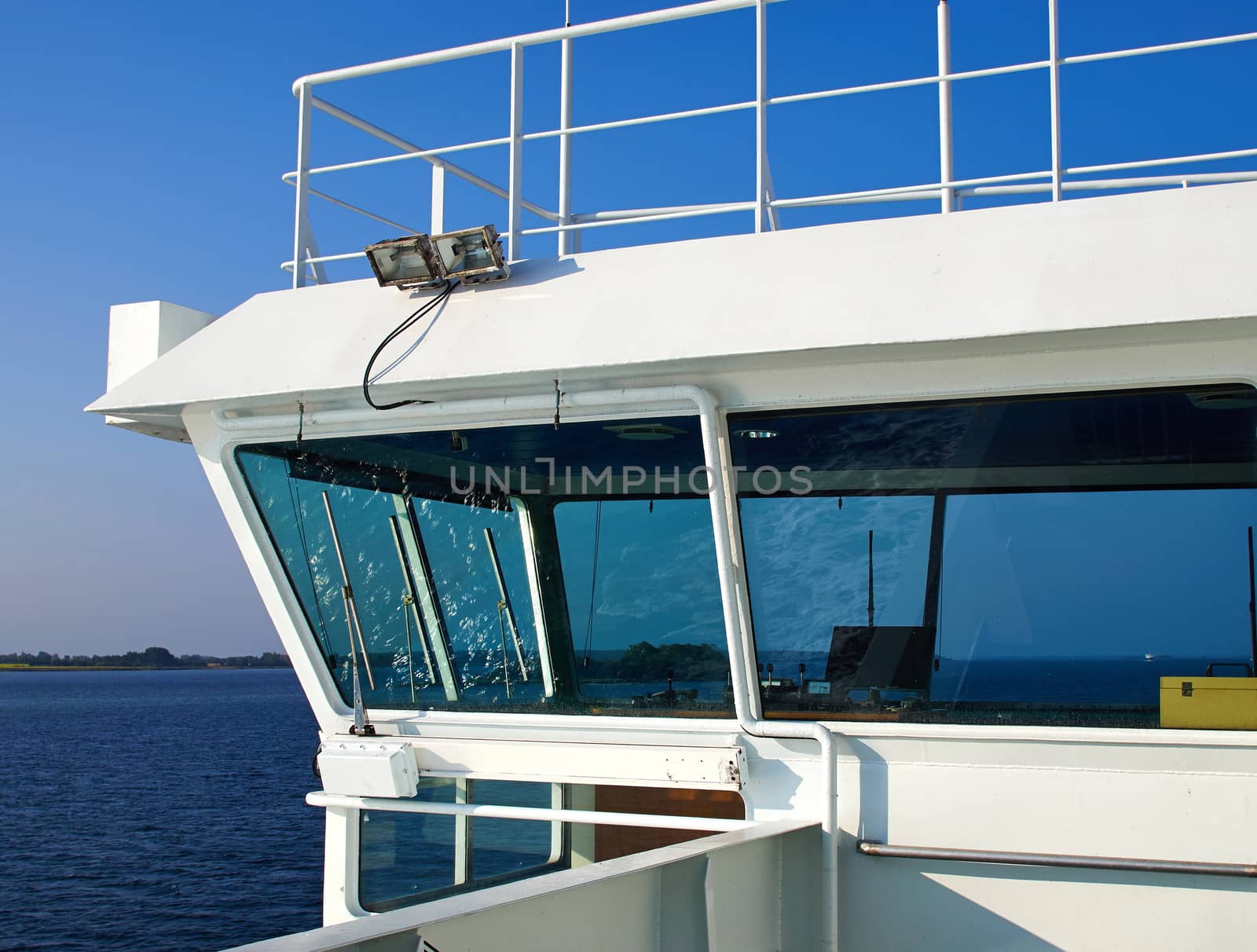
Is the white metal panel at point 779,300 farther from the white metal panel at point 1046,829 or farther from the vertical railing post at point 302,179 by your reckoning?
the white metal panel at point 1046,829

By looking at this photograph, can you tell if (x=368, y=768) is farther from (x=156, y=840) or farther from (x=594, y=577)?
(x=156, y=840)

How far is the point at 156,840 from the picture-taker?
41.1 meters

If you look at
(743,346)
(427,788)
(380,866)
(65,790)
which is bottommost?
(65,790)

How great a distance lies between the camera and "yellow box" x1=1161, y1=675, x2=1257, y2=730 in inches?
184

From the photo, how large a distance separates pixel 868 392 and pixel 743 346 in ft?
1.97

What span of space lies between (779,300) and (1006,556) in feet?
4.91

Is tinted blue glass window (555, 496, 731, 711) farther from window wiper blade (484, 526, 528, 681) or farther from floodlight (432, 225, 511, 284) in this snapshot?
floodlight (432, 225, 511, 284)

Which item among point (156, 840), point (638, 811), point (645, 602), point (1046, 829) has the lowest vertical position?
point (156, 840)

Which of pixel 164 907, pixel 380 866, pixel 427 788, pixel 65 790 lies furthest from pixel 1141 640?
pixel 65 790

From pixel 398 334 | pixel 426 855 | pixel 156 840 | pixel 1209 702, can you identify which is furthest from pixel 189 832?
pixel 1209 702

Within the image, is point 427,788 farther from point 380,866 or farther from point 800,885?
point 800,885

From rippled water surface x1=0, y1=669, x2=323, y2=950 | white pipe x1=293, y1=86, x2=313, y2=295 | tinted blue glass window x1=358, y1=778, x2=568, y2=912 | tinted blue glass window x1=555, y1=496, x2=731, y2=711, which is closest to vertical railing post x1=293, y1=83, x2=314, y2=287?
white pipe x1=293, y1=86, x2=313, y2=295

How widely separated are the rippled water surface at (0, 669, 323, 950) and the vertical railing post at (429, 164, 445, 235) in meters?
22.5

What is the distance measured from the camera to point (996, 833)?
4.90 m
